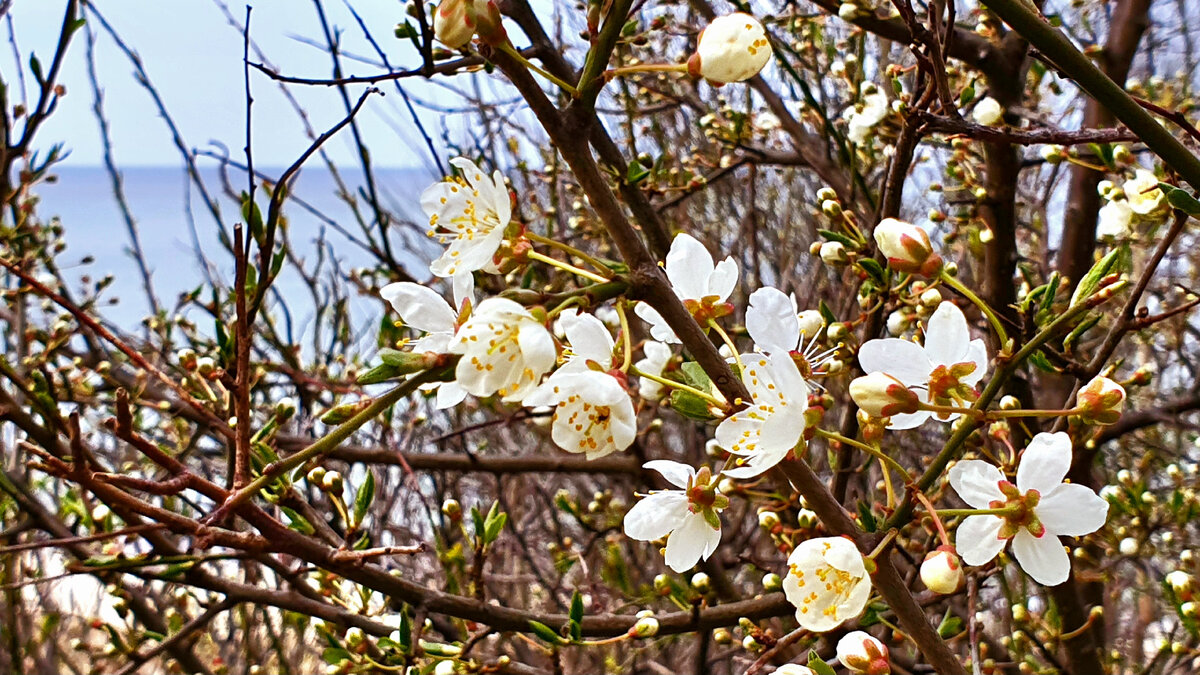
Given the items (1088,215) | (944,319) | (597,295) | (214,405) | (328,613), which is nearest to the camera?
(597,295)

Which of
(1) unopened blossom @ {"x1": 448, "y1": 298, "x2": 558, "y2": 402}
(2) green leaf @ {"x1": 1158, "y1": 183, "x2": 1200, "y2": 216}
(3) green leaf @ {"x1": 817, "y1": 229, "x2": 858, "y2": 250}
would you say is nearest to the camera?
(1) unopened blossom @ {"x1": 448, "y1": 298, "x2": 558, "y2": 402}

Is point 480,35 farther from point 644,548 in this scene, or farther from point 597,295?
point 644,548

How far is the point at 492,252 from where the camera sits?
81cm

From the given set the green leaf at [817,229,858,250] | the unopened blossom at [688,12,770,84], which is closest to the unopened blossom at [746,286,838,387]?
the unopened blossom at [688,12,770,84]

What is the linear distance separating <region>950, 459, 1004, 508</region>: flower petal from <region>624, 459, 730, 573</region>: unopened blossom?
25 cm

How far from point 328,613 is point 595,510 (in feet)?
4.86

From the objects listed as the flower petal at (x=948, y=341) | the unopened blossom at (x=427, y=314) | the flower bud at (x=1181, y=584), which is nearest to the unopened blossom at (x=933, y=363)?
the flower petal at (x=948, y=341)

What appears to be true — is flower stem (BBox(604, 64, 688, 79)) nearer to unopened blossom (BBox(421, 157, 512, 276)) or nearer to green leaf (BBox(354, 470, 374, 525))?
unopened blossom (BBox(421, 157, 512, 276))

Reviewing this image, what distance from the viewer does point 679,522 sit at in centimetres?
94

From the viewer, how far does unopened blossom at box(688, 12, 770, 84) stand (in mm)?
876

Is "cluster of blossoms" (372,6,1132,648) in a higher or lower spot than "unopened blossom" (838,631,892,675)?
higher

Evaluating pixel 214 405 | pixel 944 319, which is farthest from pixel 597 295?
pixel 214 405

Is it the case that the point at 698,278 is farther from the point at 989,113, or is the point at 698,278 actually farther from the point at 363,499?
the point at 989,113

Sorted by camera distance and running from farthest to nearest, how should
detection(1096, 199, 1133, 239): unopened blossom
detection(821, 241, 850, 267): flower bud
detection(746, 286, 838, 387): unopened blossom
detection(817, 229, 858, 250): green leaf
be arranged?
1. detection(1096, 199, 1133, 239): unopened blossom
2. detection(821, 241, 850, 267): flower bud
3. detection(817, 229, 858, 250): green leaf
4. detection(746, 286, 838, 387): unopened blossom
